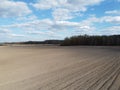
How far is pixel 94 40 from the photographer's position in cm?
8894

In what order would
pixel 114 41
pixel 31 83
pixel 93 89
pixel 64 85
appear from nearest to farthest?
pixel 93 89 < pixel 64 85 < pixel 31 83 < pixel 114 41

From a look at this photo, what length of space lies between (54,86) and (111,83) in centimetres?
233

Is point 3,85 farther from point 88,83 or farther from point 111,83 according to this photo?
point 111,83

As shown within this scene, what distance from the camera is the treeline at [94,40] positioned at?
277 ft

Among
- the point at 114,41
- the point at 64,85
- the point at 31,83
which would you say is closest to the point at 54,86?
the point at 64,85

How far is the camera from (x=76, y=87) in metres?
8.64

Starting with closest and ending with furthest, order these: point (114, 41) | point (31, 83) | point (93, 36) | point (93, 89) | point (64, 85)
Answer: point (93, 89) < point (64, 85) < point (31, 83) < point (114, 41) < point (93, 36)

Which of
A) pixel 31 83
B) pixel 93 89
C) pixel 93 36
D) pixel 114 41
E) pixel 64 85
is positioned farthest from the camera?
pixel 93 36

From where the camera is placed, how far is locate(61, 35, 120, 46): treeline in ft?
277

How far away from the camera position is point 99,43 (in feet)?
→ 287

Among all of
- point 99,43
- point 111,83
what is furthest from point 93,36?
point 111,83

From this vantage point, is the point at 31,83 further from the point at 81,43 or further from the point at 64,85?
the point at 81,43

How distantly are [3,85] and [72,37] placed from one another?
285 ft

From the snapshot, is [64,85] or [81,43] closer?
[64,85]
